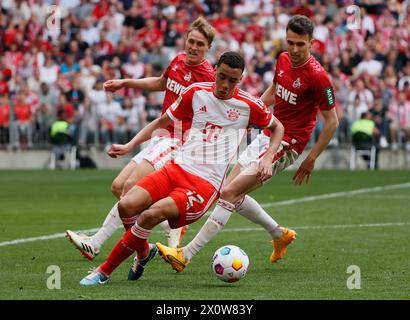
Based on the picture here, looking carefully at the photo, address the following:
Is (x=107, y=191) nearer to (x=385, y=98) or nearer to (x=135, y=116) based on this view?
(x=135, y=116)

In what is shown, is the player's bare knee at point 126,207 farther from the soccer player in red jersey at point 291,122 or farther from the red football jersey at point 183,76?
the red football jersey at point 183,76

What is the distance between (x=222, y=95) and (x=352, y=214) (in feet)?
22.9

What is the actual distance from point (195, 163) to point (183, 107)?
1.97ft

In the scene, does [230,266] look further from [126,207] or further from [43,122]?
[43,122]

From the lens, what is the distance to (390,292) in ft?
30.2

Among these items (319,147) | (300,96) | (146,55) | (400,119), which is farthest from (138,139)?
(146,55)

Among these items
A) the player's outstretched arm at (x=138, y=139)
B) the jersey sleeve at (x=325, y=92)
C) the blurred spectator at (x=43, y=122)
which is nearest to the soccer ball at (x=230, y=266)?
the player's outstretched arm at (x=138, y=139)

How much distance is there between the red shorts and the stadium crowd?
54.5ft

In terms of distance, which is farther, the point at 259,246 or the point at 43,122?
the point at 43,122

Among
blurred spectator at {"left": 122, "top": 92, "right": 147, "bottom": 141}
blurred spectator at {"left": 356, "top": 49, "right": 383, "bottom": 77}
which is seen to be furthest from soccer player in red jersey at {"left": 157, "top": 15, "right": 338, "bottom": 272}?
blurred spectator at {"left": 356, "top": 49, "right": 383, "bottom": 77}

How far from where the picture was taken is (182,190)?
32.6ft

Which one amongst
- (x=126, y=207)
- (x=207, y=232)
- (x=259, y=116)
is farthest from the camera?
(x=207, y=232)

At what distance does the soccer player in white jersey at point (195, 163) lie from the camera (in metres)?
9.80
